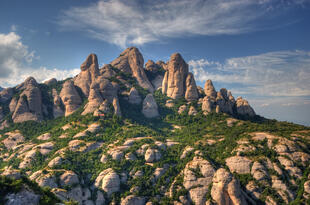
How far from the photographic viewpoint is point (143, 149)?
2916 inches

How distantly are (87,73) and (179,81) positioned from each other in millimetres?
61260

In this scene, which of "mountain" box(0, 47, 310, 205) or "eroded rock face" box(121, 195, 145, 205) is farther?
"mountain" box(0, 47, 310, 205)

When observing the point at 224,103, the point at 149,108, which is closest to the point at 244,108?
the point at 224,103

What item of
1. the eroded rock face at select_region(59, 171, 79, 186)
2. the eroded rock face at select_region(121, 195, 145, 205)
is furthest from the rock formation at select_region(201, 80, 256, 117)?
the eroded rock face at select_region(59, 171, 79, 186)

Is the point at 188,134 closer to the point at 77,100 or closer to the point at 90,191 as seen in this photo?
the point at 90,191

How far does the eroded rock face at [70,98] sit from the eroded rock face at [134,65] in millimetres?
46077

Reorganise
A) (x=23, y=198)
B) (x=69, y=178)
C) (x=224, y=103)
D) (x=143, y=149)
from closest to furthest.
A: (x=23, y=198), (x=69, y=178), (x=143, y=149), (x=224, y=103)

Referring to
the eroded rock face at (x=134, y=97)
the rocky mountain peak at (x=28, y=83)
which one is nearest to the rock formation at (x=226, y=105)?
the eroded rock face at (x=134, y=97)

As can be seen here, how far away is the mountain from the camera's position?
55.3m

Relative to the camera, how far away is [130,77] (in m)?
153

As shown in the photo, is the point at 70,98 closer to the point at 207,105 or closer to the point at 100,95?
the point at 100,95

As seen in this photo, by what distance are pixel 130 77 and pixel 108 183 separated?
337ft

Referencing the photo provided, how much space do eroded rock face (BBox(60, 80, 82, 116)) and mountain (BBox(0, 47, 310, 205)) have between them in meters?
0.61

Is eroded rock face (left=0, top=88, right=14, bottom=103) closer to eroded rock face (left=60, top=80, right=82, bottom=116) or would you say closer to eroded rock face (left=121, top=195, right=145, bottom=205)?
eroded rock face (left=60, top=80, right=82, bottom=116)
